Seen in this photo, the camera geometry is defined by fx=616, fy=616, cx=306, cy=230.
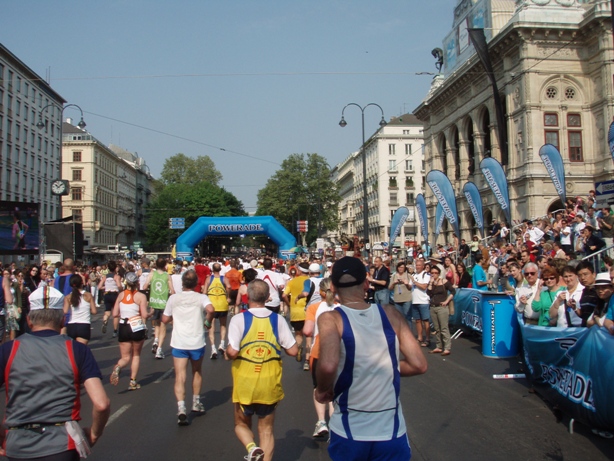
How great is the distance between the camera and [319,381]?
3195 mm

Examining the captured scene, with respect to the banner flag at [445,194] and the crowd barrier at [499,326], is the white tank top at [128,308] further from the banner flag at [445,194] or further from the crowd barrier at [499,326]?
the banner flag at [445,194]

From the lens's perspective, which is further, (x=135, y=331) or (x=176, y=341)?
(x=135, y=331)

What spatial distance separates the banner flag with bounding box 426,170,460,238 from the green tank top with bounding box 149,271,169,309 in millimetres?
18543

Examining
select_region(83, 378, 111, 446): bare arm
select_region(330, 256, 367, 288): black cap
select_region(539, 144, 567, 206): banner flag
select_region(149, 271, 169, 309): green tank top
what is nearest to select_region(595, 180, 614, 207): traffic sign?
select_region(539, 144, 567, 206): banner flag

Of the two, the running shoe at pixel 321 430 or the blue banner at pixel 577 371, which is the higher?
the blue banner at pixel 577 371

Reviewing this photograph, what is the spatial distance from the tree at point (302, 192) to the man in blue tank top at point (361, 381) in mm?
83973

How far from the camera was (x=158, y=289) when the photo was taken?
11.8 m

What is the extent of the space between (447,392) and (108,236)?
91586 millimetres

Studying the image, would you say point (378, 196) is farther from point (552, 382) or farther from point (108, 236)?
point (552, 382)

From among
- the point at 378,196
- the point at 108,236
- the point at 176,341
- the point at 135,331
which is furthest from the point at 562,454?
the point at 108,236

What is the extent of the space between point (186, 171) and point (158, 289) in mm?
92563

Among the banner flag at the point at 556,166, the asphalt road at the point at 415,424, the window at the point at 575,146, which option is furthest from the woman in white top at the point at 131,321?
the window at the point at 575,146

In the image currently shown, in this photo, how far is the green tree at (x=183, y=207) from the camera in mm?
84875

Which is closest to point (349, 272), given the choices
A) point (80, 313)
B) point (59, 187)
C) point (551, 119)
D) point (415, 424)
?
point (415, 424)
